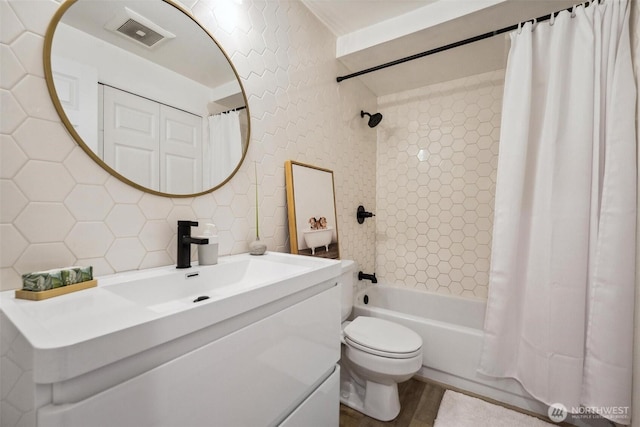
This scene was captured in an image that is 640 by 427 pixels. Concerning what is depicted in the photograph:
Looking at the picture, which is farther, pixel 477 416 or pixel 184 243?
pixel 477 416

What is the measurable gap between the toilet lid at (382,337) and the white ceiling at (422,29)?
1767mm

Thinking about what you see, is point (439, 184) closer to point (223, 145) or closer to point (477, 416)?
point (477, 416)

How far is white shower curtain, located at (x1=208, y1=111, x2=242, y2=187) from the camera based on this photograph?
1.18m

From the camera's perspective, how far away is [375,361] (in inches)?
56.1

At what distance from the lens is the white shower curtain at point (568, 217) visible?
127cm

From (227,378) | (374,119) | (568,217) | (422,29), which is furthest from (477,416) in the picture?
(422,29)

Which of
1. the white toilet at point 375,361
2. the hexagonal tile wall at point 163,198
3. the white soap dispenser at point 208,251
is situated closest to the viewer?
the hexagonal tile wall at point 163,198

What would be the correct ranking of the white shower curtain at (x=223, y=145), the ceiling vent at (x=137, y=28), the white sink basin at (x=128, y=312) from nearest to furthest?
the white sink basin at (x=128, y=312) < the ceiling vent at (x=137, y=28) < the white shower curtain at (x=223, y=145)

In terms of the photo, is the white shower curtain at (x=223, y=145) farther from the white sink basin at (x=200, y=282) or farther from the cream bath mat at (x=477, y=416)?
the cream bath mat at (x=477, y=416)

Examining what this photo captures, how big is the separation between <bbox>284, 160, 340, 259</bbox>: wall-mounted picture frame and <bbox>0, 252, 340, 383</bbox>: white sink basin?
0.56m

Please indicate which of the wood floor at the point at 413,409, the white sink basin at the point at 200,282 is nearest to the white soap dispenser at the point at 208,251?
the white sink basin at the point at 200,282

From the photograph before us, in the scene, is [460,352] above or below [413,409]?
above

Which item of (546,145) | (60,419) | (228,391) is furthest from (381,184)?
(60,419)

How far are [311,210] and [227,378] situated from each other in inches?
44.2
